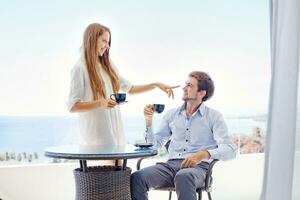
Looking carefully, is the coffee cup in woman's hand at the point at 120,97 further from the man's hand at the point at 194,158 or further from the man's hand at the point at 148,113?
the man's hand at the point at 194,158

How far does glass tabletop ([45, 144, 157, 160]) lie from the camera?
262 cm

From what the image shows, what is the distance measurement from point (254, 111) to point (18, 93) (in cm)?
224

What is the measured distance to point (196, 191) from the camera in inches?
118

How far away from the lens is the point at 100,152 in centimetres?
269

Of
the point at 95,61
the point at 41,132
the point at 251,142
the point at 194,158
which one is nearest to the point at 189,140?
the point at 194,158

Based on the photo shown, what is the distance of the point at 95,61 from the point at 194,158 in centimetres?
93

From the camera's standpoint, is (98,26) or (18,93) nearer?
(98,26)

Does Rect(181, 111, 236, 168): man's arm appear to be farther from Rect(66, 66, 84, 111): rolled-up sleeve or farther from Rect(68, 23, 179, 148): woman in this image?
Rect(66, 66, 84, 111): rolled-up sleeve

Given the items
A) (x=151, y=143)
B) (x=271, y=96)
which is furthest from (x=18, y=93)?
(x=271, y=96)

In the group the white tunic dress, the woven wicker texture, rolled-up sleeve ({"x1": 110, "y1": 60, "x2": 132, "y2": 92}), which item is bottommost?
the woven wicker texture

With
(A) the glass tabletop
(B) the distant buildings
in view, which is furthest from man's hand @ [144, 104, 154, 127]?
(B) the distant buildings

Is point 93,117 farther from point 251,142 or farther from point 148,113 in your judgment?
point 251,142

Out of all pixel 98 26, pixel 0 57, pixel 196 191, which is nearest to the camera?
pixel 196 191

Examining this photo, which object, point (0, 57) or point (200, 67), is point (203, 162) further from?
point (0, 57)
